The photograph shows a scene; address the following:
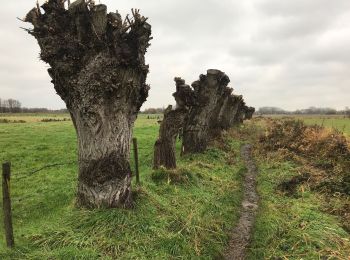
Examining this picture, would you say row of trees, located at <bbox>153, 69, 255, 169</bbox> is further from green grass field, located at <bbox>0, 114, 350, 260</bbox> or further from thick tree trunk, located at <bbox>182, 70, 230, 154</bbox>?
green grass field, located at <bbox>0, 114, 350, 260</bbox>

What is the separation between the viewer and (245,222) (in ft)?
29.0

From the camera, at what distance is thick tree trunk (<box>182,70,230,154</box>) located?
1667 cm

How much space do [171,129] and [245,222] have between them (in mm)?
5008

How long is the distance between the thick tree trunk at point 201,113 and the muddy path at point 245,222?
130 inches

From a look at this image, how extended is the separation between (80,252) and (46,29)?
172 inches

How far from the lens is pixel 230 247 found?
754 centimetres

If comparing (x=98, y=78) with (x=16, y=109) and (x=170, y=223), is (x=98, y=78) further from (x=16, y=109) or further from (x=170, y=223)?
(x=16, y=109)

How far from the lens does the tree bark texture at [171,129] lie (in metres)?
12.5

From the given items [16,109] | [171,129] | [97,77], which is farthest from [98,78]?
[16,109]

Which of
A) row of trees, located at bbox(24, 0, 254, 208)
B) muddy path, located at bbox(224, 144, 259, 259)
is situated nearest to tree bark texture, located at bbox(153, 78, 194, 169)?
muddy path, located at bbox(224, 144, 259, 259)

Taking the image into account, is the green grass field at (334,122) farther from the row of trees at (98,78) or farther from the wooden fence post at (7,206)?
the wooden fence post at (7,206)

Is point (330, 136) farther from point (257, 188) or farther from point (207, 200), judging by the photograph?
point (207, 200)

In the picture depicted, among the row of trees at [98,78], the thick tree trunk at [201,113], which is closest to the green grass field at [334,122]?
the thick tree trunk at [201,113]

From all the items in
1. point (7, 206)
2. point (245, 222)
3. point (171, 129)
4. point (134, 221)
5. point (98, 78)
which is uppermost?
point (98, 78)
